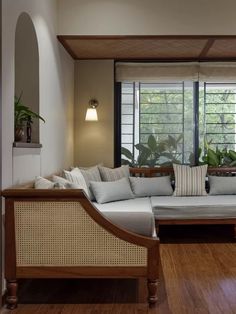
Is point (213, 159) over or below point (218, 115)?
below

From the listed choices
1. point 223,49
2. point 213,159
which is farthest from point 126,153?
point 223,49

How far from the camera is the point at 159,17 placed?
14.0 ft

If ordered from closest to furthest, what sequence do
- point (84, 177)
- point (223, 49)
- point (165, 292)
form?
1. point (165, 292)
2. point (84, 177)
3. point (223, 49)

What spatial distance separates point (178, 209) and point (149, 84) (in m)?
2.12

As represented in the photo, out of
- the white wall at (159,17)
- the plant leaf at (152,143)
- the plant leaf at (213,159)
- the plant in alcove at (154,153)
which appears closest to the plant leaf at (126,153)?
the plant in alcove at (154,153)

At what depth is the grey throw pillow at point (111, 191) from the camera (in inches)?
168

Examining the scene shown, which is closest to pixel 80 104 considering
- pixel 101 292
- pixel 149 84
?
pixel 149 84

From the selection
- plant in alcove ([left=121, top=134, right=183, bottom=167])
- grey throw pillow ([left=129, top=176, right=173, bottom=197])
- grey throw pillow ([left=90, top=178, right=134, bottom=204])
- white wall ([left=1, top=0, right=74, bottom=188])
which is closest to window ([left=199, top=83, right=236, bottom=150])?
plant in alcove ([left=121, top=134, right=183, bottom=167])

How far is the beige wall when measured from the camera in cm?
554

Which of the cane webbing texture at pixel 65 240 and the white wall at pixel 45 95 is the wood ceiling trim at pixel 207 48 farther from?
the cane webbing texture at pixel 65 240

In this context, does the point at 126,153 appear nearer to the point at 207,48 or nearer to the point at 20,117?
the point at 207,48

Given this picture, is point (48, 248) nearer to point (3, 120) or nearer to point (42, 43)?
point (3, 120)

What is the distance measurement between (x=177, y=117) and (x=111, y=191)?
1842mm

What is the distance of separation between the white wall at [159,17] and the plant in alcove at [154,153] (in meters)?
1.76
